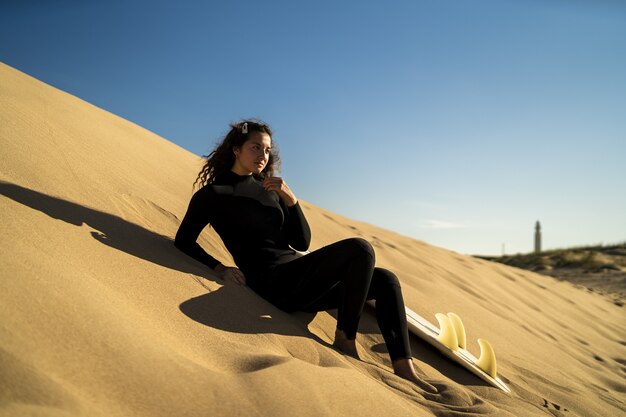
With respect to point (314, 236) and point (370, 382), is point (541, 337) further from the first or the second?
point (370, 382)

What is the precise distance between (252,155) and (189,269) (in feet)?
2.57

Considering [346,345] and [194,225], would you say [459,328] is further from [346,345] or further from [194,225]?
[194,225]

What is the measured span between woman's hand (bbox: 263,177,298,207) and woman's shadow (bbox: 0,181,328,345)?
1.95ft

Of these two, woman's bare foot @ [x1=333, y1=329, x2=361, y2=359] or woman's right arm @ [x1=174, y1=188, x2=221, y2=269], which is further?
woman's right arm @ [x1=174, y1=188, x2=221, y2=269]

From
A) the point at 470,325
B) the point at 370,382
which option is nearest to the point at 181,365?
the point at 370,382

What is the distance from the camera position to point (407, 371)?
2.11 metres

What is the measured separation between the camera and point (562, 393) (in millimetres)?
2566

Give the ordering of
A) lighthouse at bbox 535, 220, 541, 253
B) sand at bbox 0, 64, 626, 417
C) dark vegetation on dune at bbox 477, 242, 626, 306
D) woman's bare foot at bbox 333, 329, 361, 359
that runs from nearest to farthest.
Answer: sand at bbox 0, 64, 626, 417, woman's bare foot at bbox 333, 329, 361, 359, dark vegetation on dune at bbox 477, 242, 626, 306, lighthouse at bbox 535, 220, 541, 253

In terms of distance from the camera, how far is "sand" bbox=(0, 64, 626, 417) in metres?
1.23

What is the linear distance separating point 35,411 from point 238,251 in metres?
1.57

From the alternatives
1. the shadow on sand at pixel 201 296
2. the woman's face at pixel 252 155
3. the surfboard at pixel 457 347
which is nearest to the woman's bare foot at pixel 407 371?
the shadow on sand at pixel 201 296

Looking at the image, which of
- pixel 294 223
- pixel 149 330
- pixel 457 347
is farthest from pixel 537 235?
pixel 149 330

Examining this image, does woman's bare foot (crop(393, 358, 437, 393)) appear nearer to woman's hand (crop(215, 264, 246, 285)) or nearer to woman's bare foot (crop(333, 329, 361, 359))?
woman's bare foot (crop(333, 329, 361, 359))

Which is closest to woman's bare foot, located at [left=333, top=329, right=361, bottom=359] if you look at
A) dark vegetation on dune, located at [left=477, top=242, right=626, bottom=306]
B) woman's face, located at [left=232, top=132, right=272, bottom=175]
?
woman's face, located at [left=232, top=132, right=272, bottom=175]
